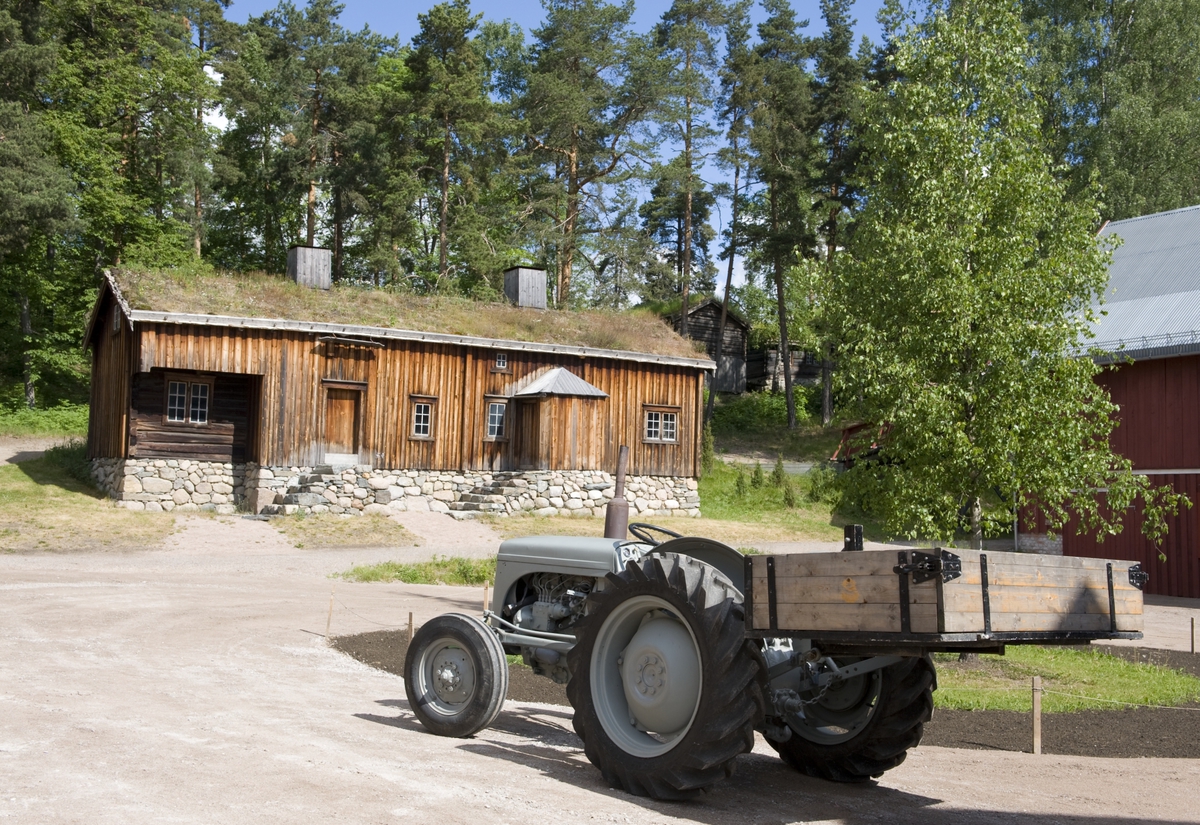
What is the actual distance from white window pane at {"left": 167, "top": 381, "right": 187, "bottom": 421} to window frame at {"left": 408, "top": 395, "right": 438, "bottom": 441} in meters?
5.71

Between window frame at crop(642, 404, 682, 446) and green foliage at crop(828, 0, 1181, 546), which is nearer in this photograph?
green foliage at crop(828, 0, 1181, 546)

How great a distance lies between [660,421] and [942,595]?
90.4 feet

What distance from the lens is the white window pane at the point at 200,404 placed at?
2738 centimetres

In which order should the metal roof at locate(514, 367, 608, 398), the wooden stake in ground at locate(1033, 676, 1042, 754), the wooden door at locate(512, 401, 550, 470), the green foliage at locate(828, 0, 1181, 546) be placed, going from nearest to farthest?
1. the wooden stake in ground at locate(1033, 676, 1042, 754)
2. the green foliage at locate(828, 0, 1181, 546)
3. the metal roof at locate(514, 367, 608, 398)
4. the wooden door at locate(512, 401, 550, 470)

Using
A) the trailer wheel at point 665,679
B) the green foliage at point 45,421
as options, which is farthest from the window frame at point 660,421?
the trailer wheel at point 665,679

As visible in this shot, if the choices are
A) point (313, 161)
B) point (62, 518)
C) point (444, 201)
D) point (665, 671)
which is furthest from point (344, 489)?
point (665, 671)

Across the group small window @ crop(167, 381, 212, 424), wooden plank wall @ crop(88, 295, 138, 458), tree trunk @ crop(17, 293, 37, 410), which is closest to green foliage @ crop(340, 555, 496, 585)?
small window @ crop(167, 381, 212, 424)

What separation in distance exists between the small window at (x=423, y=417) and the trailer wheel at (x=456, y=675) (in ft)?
70.9

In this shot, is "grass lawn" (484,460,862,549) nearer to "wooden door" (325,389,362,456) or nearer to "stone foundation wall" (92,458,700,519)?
"stone foundation wall" (92,458,700,519)

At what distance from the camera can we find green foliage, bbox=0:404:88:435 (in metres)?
36.1

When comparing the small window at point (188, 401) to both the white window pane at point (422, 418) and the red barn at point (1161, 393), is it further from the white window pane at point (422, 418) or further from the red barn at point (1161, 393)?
the red barn at point (1161, 393)

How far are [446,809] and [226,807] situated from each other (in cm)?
107

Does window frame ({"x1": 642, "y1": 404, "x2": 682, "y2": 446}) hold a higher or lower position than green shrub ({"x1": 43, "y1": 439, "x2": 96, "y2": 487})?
higher

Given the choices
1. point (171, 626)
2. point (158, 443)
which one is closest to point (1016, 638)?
point (171, 626)
